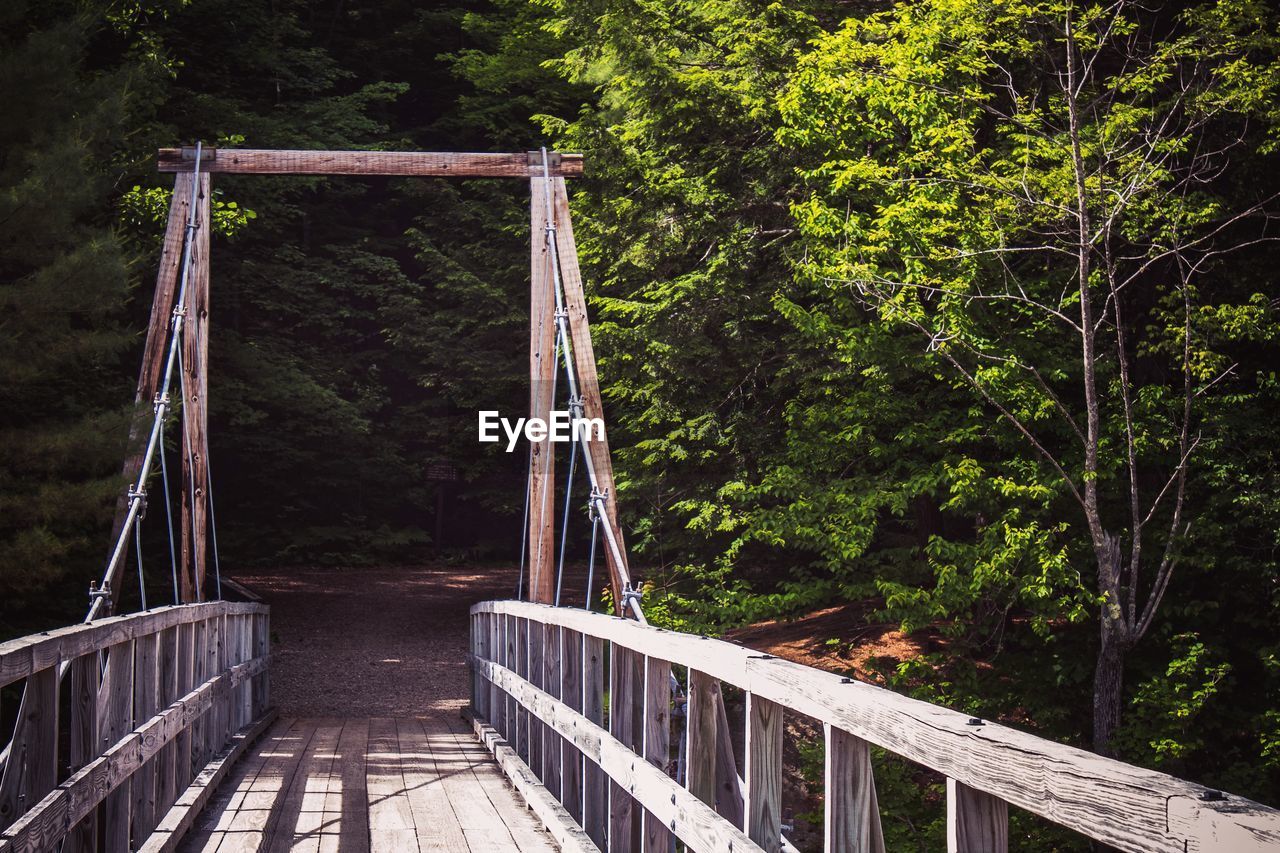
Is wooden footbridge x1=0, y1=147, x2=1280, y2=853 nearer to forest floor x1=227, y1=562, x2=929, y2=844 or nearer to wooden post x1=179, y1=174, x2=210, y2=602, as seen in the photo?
wooden post x1=179, y1=174, x2=210, y2=602

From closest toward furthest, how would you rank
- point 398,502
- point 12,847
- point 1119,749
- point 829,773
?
A: point 829,773 < point 12,847 < point 1119,749 < point 398,502

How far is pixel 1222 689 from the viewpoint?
11.1 m

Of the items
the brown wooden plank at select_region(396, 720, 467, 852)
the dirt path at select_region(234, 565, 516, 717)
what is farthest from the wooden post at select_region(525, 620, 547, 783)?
the dirt path at select_region(234, 565, 516, 717)

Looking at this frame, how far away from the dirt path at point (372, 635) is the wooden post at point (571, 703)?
7.70 m

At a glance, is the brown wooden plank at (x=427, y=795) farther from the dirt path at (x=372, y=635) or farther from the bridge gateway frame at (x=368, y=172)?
the dirt path at (x=372, y=635)

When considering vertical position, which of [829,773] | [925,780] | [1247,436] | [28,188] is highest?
[28,188]

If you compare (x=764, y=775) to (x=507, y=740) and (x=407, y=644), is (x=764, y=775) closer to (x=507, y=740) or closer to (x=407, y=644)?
(x=507, y=740)

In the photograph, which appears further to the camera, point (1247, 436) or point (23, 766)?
point (1247, 436)

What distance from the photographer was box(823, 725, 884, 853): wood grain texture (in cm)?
226

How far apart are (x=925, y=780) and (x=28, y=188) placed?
31.3 ft

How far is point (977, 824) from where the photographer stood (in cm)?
184

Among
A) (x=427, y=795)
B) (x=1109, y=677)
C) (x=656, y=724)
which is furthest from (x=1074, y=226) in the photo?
(x=656, y=724)

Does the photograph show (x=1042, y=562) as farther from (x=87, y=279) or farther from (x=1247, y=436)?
(x=87, y=279)

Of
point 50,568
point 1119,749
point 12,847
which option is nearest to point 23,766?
point 12,847
